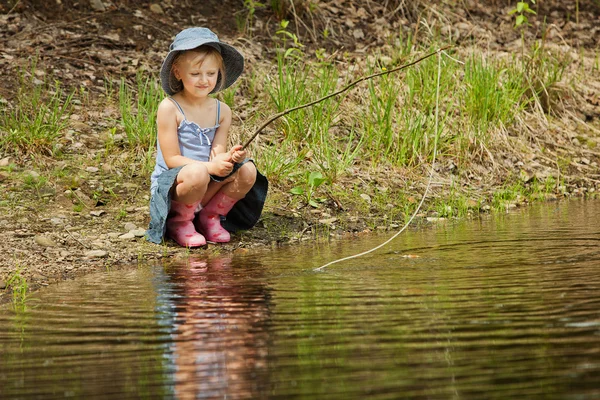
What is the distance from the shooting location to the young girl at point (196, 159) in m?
5.10

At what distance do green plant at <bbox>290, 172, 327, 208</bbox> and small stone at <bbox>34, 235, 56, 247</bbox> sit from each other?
1668 mm

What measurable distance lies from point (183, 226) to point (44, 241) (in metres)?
0.77

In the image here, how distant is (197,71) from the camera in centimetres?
517

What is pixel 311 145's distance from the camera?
6594 mm

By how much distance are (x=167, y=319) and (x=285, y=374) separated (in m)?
0.91

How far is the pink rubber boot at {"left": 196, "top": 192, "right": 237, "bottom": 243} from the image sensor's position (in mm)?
5332

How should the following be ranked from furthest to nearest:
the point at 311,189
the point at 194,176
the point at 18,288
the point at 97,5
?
the point at 97,5 → the point at 311,189 → the point at 194,176 → the point at 18,288

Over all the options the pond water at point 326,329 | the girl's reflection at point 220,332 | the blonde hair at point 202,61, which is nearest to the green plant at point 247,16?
the blonde hair at point 202,61

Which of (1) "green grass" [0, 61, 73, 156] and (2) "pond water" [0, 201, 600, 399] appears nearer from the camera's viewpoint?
(2) "pond water" [0, 201, 600, 399]

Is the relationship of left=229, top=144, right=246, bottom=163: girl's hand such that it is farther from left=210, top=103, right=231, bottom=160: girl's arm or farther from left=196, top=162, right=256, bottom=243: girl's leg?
left=210, top=103, right=231, bottom=160: girl's arm

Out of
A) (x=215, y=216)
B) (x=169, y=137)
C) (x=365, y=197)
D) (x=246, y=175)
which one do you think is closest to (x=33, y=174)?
(x=169, y=137)

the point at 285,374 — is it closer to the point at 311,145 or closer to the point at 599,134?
the point at 311,145

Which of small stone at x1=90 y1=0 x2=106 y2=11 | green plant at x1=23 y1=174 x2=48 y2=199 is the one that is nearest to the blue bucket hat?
green plant at x1=23 y1=174 x2=48 y2=199

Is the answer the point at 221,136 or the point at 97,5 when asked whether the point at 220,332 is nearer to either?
the point at 221,136
